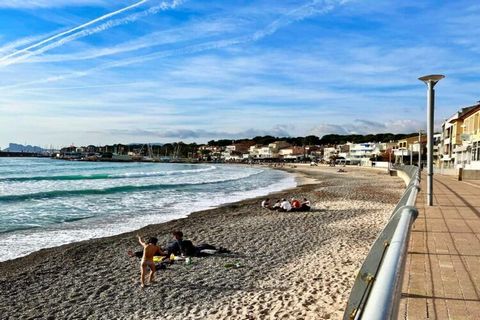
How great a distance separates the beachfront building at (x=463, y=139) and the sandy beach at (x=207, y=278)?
24.6 m

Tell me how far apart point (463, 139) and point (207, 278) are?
1450 inches

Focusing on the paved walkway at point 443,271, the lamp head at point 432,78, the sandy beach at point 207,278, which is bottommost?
the sandy beach at point 207,278

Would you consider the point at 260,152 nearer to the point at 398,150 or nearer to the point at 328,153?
the point at 328,153

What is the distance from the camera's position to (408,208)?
366 cm

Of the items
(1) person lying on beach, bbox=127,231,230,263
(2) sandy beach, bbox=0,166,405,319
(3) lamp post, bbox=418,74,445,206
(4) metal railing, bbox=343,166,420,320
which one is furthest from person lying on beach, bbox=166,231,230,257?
(4) metal railing, bbox=343,166,420,320

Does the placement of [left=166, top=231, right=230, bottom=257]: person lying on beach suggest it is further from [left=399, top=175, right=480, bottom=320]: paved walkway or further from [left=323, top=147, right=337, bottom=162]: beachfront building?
[left=323, top=147, right=337, bottom=162]: beachfront building

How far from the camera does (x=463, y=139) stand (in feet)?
129

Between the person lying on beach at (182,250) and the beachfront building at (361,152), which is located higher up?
the beachfront building at (361,152)

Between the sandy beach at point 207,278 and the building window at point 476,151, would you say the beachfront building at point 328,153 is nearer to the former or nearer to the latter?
the building window at point 476,151

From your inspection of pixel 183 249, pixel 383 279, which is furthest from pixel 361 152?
pixel 383 279

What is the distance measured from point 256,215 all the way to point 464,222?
1136 cm

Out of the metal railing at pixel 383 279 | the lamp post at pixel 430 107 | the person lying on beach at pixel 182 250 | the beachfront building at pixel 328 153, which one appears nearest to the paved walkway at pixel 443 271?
the metal railing at pixel 383 279

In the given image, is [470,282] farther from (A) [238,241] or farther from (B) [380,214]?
(B) [380,214]

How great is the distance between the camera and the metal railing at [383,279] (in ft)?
4.93
